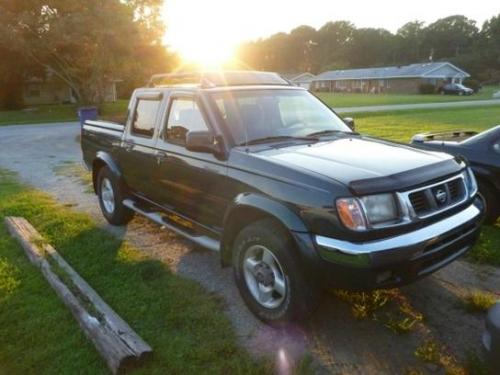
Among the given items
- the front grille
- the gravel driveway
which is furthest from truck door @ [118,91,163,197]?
the front grille

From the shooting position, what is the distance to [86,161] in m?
7.29

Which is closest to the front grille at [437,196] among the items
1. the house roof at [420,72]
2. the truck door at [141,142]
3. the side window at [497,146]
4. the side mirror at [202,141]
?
the side mirror at [202,141]

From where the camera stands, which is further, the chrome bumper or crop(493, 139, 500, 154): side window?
crop(493, 139, 500, 154): side window

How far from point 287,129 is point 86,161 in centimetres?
408

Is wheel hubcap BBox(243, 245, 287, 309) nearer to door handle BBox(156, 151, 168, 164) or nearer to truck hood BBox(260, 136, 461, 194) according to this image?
truck hood BBox(260, 136, 461, 194)

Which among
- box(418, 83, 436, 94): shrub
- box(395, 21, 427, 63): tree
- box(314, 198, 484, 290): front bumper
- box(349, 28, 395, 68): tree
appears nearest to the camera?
box(314, 198, 484, 290): front bumper

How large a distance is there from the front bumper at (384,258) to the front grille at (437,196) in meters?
0.13

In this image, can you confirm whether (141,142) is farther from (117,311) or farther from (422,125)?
(422,125)

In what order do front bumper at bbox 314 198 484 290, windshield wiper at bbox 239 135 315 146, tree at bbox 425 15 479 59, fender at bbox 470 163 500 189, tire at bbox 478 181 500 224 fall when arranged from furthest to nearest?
tree at bbox 425 15 479 59 < tire at bbox 478 181 500 224 < fender at bbox 470 163 500 189 < windshield wiper at bbox 239 135 315 146 < front bumper at bbox 314 198 484 290

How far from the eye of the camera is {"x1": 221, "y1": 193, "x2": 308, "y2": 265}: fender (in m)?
3.34

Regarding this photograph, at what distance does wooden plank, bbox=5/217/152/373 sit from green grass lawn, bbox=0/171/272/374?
0.10m

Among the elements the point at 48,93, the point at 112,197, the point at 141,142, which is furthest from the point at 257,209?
the point at 48,93

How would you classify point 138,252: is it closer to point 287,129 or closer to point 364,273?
point 287,129

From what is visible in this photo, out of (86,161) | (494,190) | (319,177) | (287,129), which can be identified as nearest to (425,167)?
(319,177)
